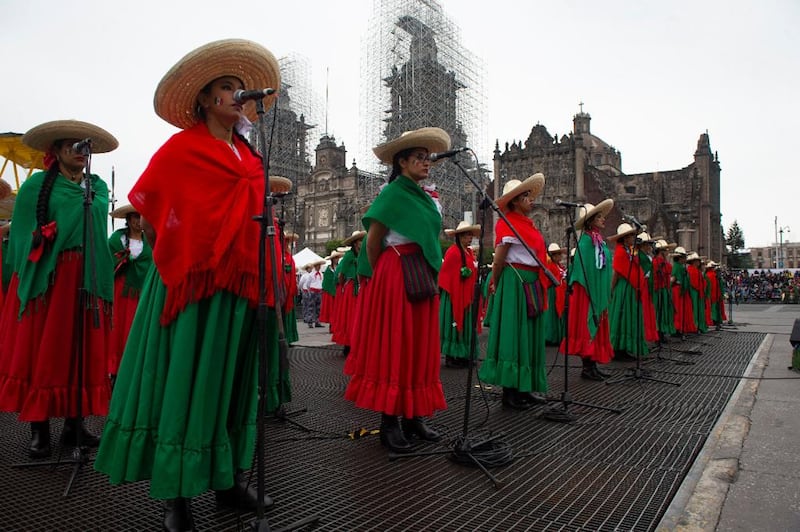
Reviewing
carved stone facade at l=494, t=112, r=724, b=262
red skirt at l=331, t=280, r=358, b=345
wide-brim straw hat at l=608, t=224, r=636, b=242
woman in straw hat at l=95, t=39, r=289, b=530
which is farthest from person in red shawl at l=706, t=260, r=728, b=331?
carved stone facade at l=494, t=112, r=724, b=262

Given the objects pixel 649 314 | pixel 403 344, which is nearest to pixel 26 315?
pixel 403 344

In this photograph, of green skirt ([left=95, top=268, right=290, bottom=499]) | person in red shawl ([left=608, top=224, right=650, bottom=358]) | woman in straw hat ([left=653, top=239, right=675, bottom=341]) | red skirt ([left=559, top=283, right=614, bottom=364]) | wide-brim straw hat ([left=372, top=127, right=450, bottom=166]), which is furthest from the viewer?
woman in straw hat ([left=653, top=239, right=675, bottom=341])

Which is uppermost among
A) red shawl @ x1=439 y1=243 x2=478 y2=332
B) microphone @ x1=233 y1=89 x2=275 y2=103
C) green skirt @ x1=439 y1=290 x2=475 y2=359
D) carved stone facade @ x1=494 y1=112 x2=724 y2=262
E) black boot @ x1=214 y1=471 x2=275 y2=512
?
carved stone facade @ x1=494 y1=112 x2=724 y2=262

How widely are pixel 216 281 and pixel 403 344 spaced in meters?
1.78

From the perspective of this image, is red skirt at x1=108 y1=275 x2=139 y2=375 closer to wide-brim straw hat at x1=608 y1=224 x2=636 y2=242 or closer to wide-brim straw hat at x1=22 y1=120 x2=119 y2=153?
wide-brim straw hat at x1=22 y1=120 x2=119 y2=153

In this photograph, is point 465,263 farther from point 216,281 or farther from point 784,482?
point 216,281

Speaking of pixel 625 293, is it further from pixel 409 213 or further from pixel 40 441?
pixel 40 441

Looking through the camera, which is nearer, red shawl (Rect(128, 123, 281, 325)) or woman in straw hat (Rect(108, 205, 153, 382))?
red shawl (Rect(128, 123, 281, 325))

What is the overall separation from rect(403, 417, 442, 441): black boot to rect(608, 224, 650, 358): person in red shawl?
199 inches

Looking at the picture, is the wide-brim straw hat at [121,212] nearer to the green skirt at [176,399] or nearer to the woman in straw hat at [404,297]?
the woman in straw hat at [404,297]

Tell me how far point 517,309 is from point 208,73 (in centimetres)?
358

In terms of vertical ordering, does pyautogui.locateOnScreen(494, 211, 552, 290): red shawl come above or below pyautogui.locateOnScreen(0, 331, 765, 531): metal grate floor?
above

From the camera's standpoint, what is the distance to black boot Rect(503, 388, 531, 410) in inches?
215

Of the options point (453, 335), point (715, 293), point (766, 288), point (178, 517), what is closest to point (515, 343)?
point (453, 335)
